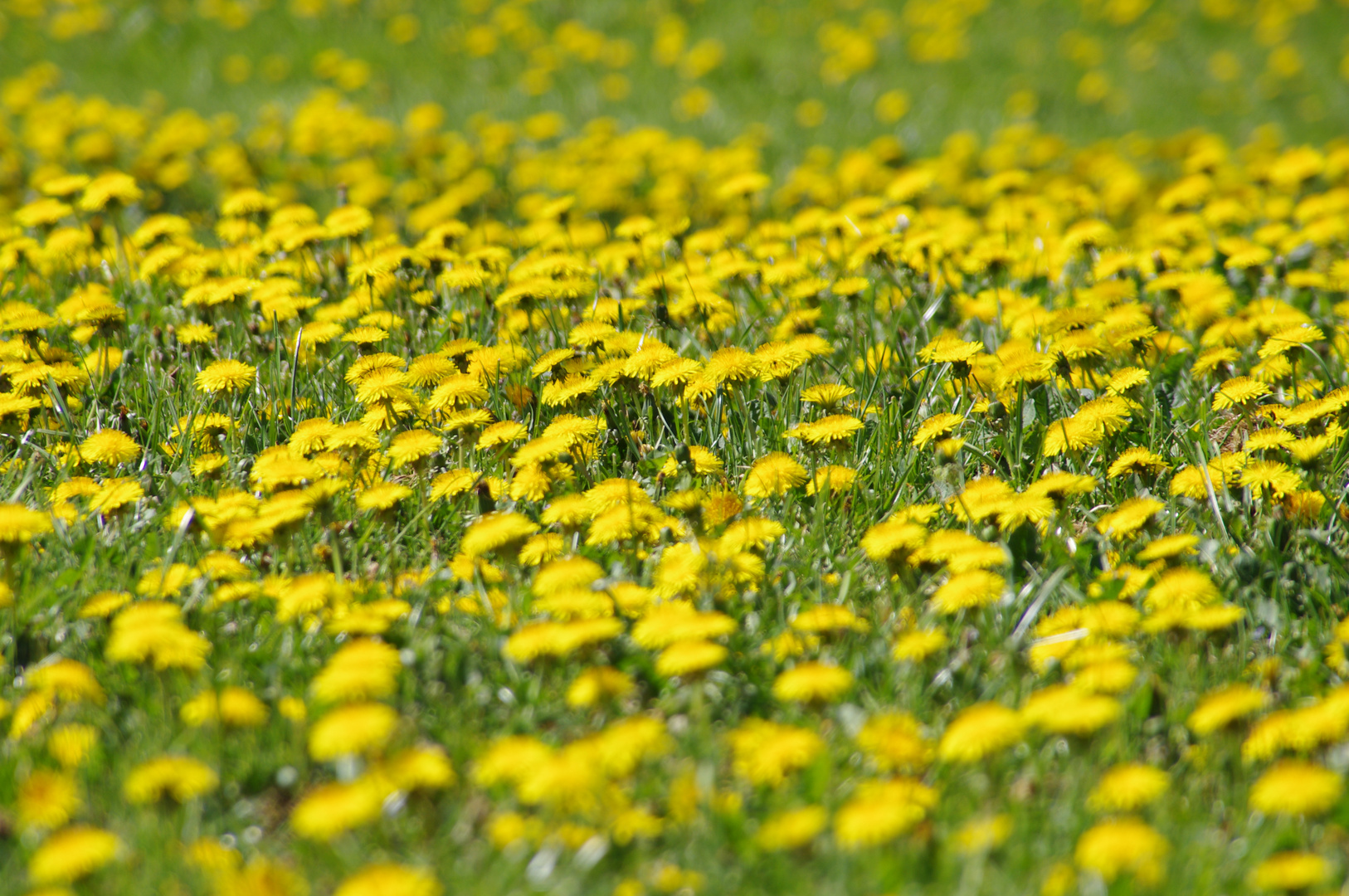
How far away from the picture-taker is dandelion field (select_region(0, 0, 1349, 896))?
1586 millimetres

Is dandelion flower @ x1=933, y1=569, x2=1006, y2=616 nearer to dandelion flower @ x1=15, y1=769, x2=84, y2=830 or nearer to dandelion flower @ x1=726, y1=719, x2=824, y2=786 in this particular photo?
dandelion flower @ x1=726, y1=719, x2=824, y2=786

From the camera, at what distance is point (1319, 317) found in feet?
11.5

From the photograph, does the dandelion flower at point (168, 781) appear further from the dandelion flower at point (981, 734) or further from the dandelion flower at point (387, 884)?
the dandelion flower at point (981, 734)

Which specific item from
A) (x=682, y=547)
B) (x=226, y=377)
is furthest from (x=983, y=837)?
(x=226, y=377)

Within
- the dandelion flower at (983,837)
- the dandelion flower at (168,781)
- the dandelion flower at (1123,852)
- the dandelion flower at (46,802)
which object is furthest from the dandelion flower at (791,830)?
the dandelion flower at (46,802)

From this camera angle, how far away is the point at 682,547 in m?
2.26

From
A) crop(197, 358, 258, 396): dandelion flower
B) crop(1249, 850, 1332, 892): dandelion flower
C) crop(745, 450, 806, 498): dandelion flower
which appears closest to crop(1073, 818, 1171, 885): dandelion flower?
crop(1249, 850, 1332, 892): dandelion flower

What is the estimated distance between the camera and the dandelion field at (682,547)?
159 cm

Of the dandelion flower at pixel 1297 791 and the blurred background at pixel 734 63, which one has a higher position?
the blurred background at pixel 734 63

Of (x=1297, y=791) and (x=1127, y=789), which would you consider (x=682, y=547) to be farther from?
(x=1297, y=791)

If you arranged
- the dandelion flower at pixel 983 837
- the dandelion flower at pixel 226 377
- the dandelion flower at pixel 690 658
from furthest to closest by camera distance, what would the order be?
the dandelion flower at pixel 226 377
the dandelion flower at pixel 690 658
the dandelion flower at pixel 983 837

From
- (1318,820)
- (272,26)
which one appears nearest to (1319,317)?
(1318,820)

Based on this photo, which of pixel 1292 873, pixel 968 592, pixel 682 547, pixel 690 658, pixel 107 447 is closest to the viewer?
pixel 1292 873

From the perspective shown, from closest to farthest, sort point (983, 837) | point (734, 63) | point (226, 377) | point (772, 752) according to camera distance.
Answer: point (983, 837), point (772, 752), point (226, 377), point (734, 63)
